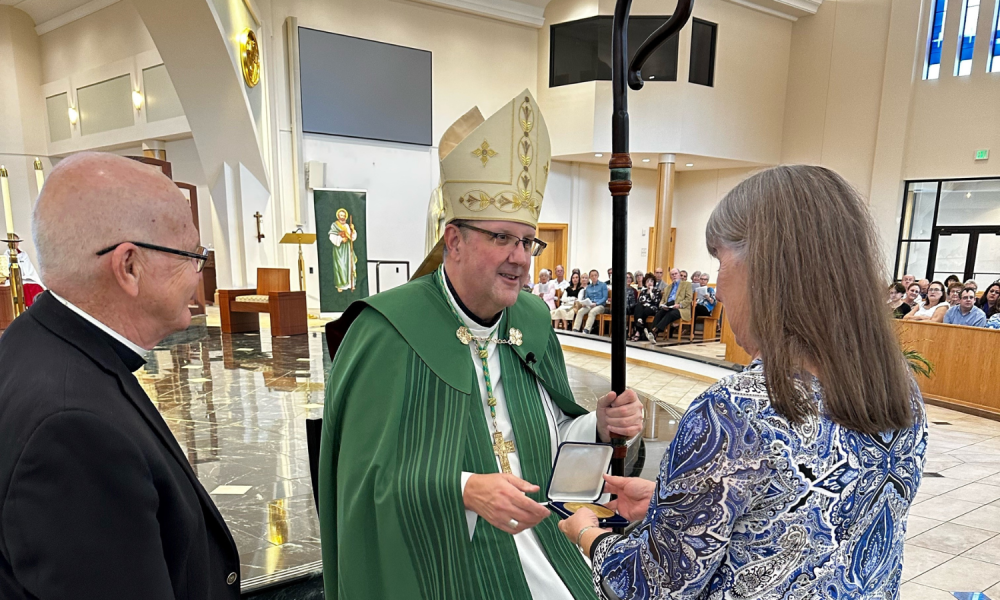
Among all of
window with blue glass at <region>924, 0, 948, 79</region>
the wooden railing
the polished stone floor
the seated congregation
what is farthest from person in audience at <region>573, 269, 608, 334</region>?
window with blue glass at <region>924, 0, 948, 79</region>

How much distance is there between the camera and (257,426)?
4.02m

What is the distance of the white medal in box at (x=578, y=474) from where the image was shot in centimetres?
125

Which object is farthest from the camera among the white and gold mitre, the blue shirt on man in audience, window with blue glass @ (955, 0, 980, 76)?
window with blue glass @ (955, 0, 980, 76)

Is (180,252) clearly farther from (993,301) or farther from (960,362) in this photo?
(993,301)

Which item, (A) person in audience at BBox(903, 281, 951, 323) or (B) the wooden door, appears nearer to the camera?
(A) person in audience at BBox(903, 281, 951, 323)

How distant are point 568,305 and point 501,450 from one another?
9057 millimetres

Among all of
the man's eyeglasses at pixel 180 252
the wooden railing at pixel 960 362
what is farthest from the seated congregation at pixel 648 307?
the man's eyeglasses at pixel 180 252

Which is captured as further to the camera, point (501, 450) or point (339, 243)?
point (339, 243)

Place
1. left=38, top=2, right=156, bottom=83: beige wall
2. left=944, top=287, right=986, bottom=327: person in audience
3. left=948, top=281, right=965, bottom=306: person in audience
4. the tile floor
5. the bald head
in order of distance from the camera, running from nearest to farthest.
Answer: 1. the bald head
2. the tile floor
3. left=944, top=287, right=986, bottom=327: person in audience
4. left=948, top=281, right=965, bottom=306: person in audience
5. left=38, top=2, right=156, bottom=83: beige wall

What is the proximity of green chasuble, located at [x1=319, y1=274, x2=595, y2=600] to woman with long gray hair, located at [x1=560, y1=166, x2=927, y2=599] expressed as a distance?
63cm

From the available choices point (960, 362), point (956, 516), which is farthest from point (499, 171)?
point (960, 362)

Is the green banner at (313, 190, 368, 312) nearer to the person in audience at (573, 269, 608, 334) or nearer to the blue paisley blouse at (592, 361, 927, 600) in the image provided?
the person in audience at (573, 269, 608, 334)

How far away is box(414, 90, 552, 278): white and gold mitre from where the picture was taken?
159 centimetres

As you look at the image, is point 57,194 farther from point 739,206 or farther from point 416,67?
point 416,67
